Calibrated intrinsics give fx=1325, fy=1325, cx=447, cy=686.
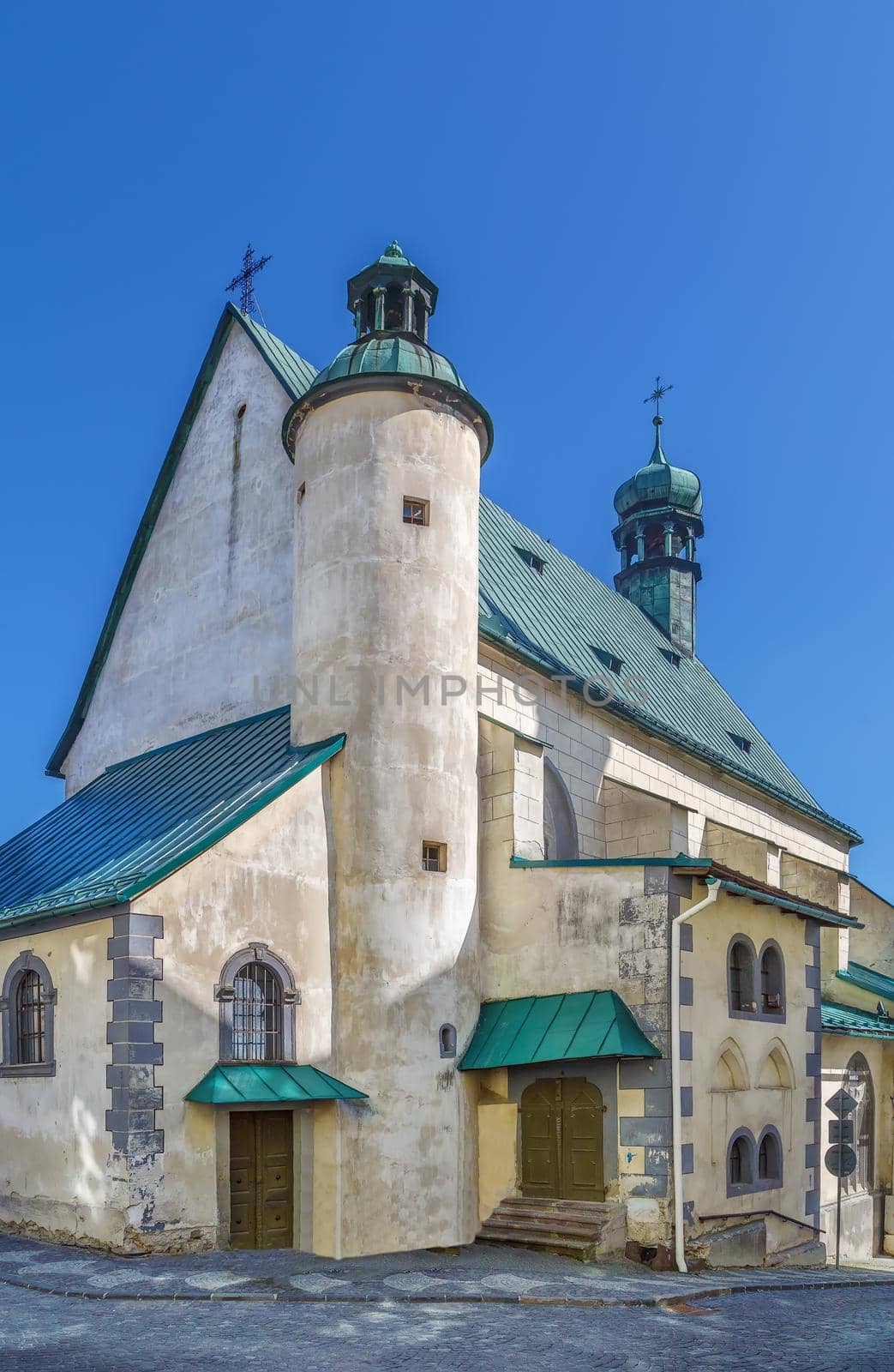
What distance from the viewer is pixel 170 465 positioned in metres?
25.3

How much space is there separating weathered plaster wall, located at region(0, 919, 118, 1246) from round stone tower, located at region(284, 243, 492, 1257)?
2.95 m

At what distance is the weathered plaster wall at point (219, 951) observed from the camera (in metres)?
15.6

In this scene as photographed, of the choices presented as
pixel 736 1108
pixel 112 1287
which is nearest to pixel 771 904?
pixel 736 1108

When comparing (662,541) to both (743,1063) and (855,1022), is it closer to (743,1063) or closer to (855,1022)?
(855,1022)

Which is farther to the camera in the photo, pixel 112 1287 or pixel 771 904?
pixel 771 904

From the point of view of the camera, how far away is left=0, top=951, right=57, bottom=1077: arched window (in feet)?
56.1

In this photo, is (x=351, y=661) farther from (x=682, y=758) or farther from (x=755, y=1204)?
(x=682, y=758)

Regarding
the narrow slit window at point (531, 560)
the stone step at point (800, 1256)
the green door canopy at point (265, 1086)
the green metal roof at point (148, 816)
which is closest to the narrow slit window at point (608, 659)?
the narrow slit window at point (531, 560)

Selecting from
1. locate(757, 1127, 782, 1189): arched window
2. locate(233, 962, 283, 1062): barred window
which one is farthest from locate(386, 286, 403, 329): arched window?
locate(757, 1127, 782, 1189): arched window

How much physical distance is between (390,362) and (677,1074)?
35.9ft

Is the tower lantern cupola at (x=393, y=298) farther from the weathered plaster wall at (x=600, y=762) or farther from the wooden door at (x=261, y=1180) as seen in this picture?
the wooden door at (x=261, y=1180)

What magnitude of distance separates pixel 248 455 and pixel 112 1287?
14.3m

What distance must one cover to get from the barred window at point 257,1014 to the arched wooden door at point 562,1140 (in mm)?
3793

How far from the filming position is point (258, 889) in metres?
17.0
